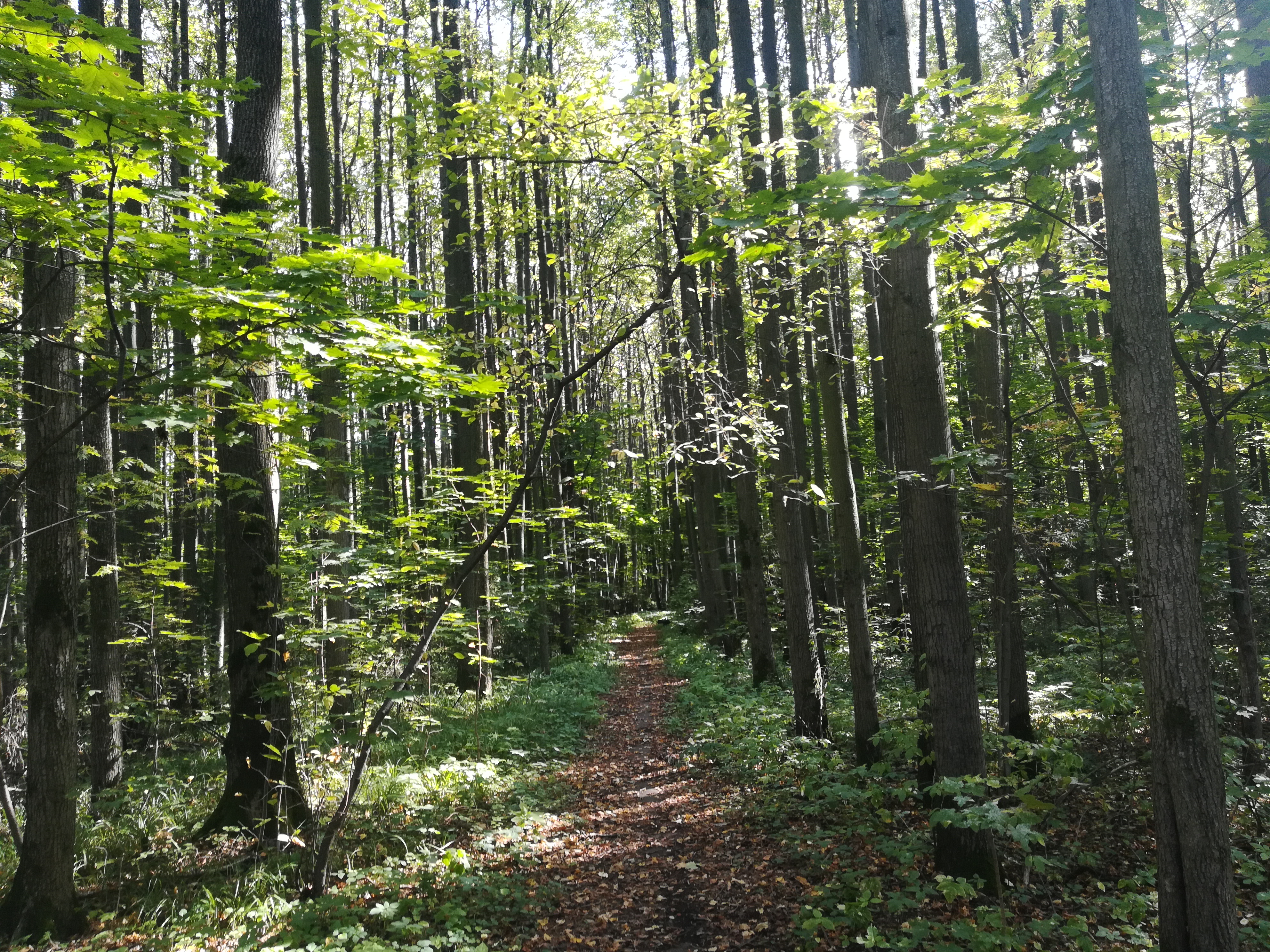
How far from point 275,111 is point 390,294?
343 cm

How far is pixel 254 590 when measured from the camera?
5.97m

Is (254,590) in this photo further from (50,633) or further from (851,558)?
(851,558)

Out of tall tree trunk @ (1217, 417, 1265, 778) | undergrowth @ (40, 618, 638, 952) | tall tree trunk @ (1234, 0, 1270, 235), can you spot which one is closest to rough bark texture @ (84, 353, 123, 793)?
undergrowth @ (40, 618, 638, 952)

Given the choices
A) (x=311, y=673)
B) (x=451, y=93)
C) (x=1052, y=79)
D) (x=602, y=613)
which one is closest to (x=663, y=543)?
(x=602, y=613)

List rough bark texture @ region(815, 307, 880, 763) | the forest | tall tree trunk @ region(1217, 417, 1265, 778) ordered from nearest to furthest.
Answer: the forest → tall tree trunk @ region(1217, 417, 1265, 778) → rough bark texture @ region(815, 307, 880, 763)

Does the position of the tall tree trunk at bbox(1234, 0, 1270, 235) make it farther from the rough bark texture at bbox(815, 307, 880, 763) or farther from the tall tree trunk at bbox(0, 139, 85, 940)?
the tall tree trunk at bbox(0, 139, 85, 940)

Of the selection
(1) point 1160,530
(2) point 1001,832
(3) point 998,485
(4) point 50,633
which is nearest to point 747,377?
(3) point 998,485

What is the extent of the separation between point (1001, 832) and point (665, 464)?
4842 mm

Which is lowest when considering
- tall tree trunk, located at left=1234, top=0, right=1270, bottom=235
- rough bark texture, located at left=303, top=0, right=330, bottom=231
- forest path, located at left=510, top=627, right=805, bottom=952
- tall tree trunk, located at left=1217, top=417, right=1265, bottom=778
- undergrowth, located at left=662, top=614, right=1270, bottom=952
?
forest path, located at left=510, top=627, right=805, bottom=952

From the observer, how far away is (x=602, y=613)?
30.3m

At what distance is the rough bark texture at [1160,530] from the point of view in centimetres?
294

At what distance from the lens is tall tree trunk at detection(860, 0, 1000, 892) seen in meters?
4.91

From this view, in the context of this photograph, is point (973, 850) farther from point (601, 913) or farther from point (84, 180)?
point (84, 180)

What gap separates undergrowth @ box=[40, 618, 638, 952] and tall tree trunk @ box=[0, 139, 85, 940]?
46 cm
